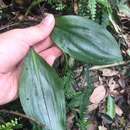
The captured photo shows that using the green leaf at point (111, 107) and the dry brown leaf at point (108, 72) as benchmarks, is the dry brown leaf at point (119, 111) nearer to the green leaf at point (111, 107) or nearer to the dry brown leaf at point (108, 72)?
the green leaf at point (111, 107)

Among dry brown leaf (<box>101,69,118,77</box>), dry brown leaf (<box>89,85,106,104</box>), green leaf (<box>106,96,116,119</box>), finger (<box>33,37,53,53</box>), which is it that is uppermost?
finger (<box>33,37,53,53</box>)

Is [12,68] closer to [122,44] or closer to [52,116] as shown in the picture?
[52,116]

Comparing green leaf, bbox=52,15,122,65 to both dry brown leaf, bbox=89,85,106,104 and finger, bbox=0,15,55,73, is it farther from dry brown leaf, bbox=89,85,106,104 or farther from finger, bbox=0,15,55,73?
dry brown leaf, bbox=89,85,106,104

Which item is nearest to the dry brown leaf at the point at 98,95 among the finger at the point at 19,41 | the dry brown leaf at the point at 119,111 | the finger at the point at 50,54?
the dry brown leaf at the point at 119,111

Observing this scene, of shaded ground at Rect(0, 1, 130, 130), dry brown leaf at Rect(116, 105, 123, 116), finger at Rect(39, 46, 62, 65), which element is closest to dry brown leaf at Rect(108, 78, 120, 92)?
shaded ground at Rect(0, 1, 130, 130)

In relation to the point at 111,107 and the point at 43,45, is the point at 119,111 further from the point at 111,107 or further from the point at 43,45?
the point at 43,45

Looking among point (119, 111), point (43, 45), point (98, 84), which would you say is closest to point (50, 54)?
point (43, 45)
